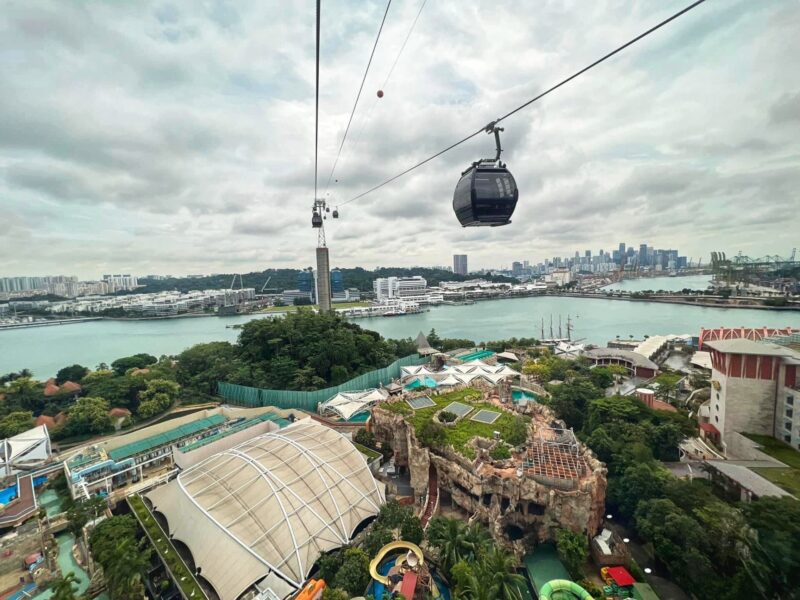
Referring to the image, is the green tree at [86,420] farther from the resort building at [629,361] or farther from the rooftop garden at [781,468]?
the resort building at [629,361]

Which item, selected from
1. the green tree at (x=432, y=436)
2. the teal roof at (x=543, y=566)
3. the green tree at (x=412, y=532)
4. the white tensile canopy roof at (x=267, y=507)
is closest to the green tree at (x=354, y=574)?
the white tensile canopy roof at (x=267, y=507)

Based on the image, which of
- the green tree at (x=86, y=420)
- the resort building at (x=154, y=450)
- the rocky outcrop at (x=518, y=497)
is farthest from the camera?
the green tree at (x=86, y=420)

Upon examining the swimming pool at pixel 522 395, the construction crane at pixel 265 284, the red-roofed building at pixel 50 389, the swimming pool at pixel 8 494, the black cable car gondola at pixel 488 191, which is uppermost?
the black cable car gondola at pixel 488 191

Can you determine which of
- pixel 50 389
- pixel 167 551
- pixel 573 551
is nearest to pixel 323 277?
pixel 50 389

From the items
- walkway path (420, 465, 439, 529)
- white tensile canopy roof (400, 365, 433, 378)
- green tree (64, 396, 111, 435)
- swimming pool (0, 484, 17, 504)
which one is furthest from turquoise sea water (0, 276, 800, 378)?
walkway path (420, 465, 439, 529)

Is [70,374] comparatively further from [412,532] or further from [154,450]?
[412,532]

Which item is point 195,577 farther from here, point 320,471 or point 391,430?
point 391,430
